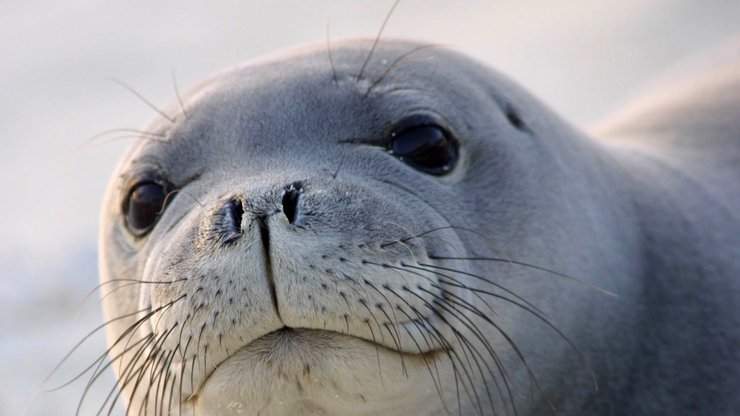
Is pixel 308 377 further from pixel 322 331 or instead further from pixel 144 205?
pixel 144 205

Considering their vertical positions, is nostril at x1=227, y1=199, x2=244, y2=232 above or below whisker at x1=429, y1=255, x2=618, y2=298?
above

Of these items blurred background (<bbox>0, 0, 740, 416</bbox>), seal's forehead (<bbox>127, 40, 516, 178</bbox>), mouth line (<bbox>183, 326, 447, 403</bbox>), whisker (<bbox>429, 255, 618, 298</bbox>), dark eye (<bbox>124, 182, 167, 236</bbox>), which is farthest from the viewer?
blurred background (<bbox>0, 0, 740, 416</bbox>)

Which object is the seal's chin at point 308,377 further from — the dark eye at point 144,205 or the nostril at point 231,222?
the dark eye at point 144,205

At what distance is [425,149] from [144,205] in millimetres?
840

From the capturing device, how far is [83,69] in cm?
954

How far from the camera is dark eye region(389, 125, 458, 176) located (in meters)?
3.09

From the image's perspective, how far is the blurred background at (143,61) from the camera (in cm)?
676

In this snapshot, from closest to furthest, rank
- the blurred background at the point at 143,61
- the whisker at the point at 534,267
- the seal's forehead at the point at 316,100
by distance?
the whisker at the point at 534,267, the seal's forehead at the point at 316,100, the blurred background at the point at 143,61

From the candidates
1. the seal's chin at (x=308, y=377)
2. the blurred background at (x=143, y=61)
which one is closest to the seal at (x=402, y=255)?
the seal's chin at (x=308, y=377)

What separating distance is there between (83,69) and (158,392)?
7.26 metres

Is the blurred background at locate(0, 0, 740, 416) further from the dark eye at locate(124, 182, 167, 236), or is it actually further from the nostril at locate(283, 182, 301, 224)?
the nostril at locate(283, 182, 301, 224)

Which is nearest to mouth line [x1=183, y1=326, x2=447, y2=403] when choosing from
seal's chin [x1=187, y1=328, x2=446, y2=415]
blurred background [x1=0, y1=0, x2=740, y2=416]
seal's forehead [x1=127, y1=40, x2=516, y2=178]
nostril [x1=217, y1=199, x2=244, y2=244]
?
seal's chin [x1=187, y1=328, x2=446, y2=415]

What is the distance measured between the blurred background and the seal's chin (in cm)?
353

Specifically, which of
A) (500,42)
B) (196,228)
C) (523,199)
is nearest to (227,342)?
(196,228)
